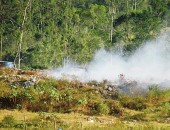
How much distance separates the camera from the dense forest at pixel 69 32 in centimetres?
4831

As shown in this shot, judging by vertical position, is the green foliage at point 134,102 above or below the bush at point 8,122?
above

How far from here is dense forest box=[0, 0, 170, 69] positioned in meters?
48.3

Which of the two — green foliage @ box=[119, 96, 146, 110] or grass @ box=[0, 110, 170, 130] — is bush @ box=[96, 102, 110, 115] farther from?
green foliage @ box=[119, 96, 146, 110]

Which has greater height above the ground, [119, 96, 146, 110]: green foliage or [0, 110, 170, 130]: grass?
[119, 96, 146, 110]: green foliage

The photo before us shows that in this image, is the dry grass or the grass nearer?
the grass

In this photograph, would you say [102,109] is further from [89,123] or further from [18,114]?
[18,114]

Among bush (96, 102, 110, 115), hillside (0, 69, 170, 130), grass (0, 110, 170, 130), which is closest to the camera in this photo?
grass (0, 110, 170, 130)

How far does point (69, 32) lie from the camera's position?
52312 millimetres

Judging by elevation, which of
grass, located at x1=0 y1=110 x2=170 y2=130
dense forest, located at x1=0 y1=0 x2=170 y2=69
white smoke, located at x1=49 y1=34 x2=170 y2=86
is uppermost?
dense forest, located at x1=0 y1=0 x2=170 y2=69

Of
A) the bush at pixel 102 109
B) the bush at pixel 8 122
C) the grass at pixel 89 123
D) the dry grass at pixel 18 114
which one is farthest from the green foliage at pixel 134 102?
the bush at pixel 8 122

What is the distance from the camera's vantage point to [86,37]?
49.8 m

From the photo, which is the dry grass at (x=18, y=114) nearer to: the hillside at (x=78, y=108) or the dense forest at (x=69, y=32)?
the hillside at (x=78, y=108)

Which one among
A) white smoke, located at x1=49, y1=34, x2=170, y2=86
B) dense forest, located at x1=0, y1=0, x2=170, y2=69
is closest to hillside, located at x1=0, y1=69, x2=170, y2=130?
white smoke, located at x1=49, y1=34, x2=170, y2=86

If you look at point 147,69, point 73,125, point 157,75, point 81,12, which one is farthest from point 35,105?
point 81,12
